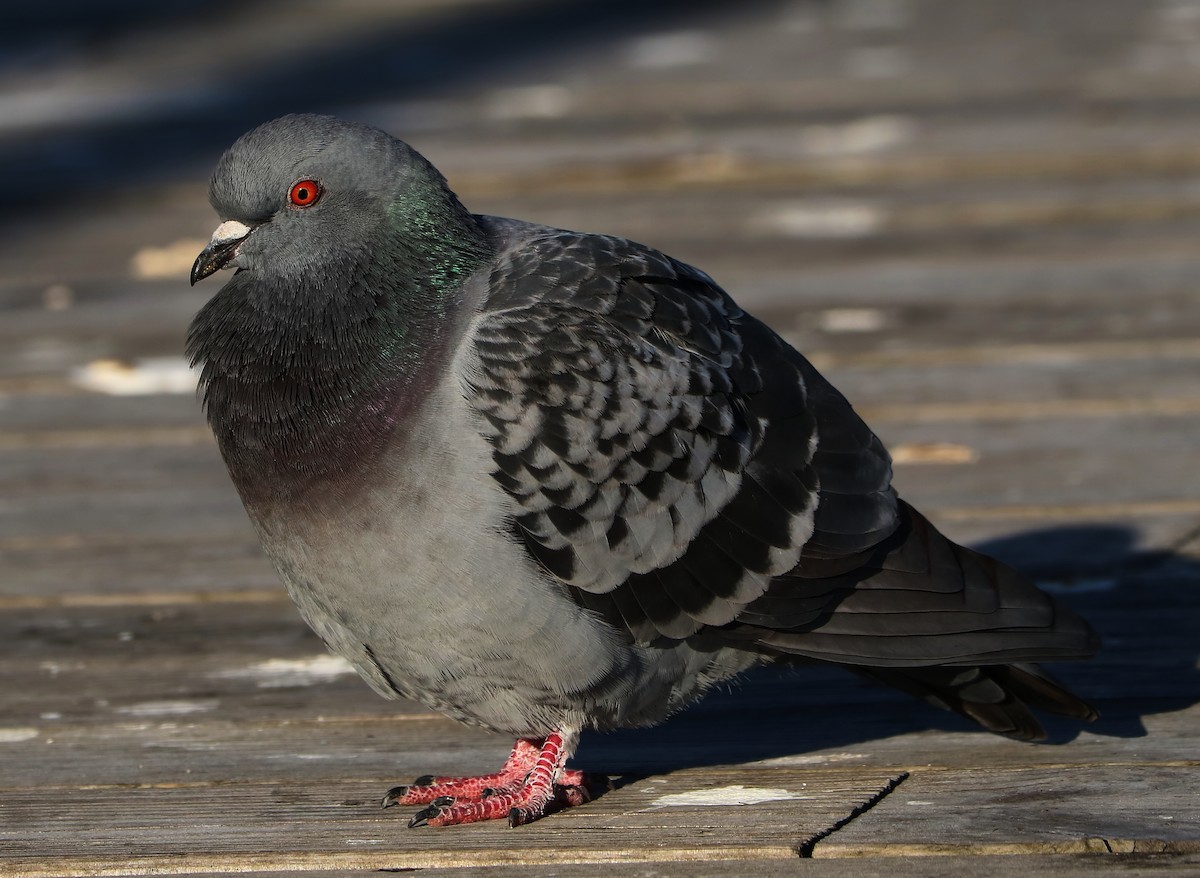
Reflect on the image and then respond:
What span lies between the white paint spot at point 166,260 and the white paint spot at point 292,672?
3560mm

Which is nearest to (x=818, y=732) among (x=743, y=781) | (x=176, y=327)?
(x=743, y=781)

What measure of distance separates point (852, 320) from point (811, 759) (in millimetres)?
3076

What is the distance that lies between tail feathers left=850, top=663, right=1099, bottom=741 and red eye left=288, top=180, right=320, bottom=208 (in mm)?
1665

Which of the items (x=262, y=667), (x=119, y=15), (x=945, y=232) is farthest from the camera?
(x=119, y=15)

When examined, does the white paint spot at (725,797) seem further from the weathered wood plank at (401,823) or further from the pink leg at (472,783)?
the pink leg at (472,783)

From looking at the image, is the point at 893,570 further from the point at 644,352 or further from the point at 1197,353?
the point at 1197,353

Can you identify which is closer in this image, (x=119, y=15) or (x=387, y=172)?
(x=387, y=172)

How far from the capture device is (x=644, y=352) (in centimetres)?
359

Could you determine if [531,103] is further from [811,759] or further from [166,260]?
[811,759]

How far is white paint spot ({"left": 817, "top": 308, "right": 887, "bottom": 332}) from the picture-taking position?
6.41m

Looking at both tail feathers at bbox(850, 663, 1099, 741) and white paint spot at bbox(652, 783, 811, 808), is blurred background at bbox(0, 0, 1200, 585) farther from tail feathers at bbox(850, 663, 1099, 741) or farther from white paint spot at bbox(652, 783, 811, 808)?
white paint spot at bbox(652, 783, 811, 808)

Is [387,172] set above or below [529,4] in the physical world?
below

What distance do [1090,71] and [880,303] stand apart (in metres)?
3.51

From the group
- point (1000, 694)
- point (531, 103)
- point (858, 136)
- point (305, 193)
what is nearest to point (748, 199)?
point (858, 136)
